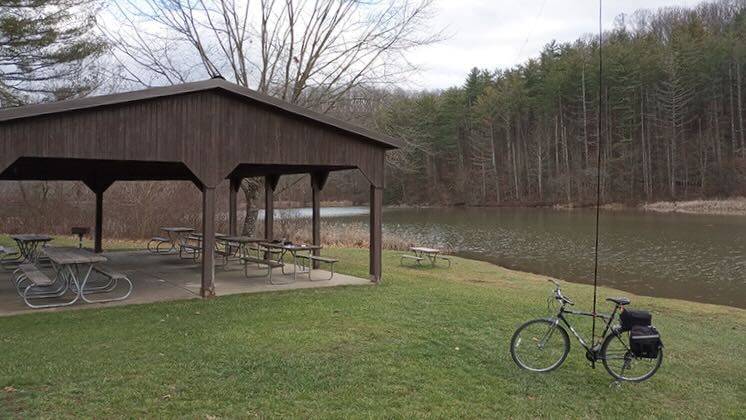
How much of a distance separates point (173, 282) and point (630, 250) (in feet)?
53.5

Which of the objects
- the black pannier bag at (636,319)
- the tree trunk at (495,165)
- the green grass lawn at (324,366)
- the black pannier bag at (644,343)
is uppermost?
the tree trunk at (495,165)

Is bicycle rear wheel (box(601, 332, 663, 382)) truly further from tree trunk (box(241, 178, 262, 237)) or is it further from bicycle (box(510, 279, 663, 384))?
tree trunk (box(241, 178, 262, 237))

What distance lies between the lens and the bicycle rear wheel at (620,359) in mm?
4989

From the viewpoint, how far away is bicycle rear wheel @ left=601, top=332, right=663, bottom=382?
4989 millimetres

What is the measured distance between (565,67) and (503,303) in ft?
155

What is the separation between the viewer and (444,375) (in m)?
5.16

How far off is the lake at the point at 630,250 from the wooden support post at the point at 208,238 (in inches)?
393

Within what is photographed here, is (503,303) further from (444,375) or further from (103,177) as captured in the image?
(103,177)

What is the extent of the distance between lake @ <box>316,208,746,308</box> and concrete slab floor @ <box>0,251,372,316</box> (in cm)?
802

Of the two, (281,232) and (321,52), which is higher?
(321,52)

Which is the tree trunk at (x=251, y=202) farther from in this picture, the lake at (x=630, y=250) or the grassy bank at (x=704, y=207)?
the grassy bank at (x=704, y=207)

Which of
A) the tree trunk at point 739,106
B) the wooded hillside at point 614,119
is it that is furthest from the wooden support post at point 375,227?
the tree trunk at point 739,106

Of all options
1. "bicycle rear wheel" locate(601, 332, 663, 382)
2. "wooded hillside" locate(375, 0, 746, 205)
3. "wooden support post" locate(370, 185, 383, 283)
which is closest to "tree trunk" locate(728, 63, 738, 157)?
"wooded hillside" locate(375, 0, 746, 205)

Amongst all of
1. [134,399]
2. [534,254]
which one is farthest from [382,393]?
[534,254]
